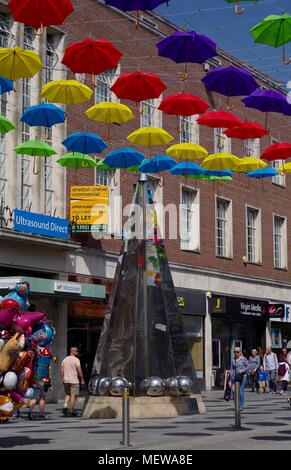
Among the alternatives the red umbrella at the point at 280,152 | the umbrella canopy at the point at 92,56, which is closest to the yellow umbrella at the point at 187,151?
the red umbrella at the point at 280,152

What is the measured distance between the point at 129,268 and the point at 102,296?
7.48 metres

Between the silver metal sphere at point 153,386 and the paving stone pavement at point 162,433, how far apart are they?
2.28 feet

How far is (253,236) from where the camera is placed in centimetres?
3875

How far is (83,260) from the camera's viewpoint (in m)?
27.3

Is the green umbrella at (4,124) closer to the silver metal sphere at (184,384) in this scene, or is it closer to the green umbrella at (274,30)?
the green umbrella at (274,30)

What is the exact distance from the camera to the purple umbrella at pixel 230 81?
58.0ft

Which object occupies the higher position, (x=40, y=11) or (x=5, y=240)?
(x=40, y=11)

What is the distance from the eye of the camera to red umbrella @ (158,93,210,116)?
1867cm

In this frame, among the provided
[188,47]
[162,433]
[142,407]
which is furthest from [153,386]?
[188,47]

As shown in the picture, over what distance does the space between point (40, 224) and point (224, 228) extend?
13.8 m

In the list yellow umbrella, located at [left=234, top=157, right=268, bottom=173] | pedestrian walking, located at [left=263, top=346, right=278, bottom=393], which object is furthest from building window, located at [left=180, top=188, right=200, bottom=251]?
yellow umbrella, located at [left=234, top=157, right=268, bottom=173]

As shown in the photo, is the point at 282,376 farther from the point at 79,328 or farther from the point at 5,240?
the point at 5,240

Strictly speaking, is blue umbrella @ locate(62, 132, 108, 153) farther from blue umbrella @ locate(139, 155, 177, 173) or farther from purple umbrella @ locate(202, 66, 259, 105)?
purple umbrella @ locate(202, 66, 259, 105)
